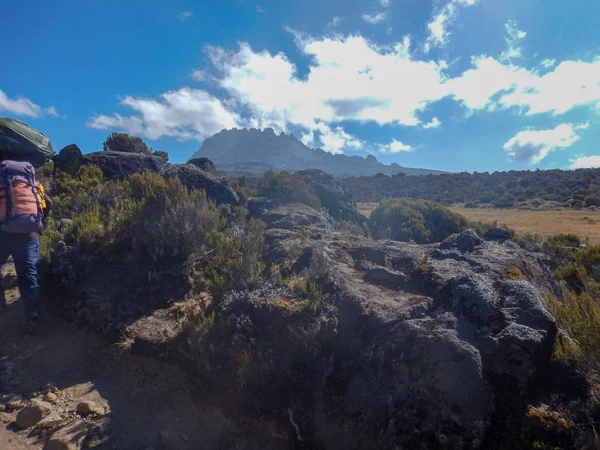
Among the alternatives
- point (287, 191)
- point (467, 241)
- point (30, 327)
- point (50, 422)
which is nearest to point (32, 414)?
point (50, 422)

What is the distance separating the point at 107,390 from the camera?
10.6 ft

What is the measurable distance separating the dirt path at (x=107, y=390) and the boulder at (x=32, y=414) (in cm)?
5

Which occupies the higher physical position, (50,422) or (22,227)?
(22,227)

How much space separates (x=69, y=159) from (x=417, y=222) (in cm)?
1154

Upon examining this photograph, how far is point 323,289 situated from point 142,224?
3.00 metres

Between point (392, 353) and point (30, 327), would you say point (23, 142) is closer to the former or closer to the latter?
point (30, 327)

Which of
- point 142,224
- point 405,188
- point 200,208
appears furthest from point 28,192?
point 405,188

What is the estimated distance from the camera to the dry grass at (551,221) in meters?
16.9

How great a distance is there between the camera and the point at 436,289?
3658 mm

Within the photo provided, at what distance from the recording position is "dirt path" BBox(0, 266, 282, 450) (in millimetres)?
2783

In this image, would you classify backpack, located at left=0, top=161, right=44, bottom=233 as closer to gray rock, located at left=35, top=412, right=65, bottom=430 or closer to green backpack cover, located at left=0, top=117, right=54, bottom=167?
green backpack cover, located at left=0, top=117, right=54, bottom=167

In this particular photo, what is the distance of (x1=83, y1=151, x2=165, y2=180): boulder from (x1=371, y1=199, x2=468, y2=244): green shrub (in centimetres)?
790

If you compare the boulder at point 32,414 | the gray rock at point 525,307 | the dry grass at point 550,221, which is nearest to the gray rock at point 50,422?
the boulder at point 32,414

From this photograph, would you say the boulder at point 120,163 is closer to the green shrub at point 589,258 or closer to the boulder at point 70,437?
the boulder at point 70,437
